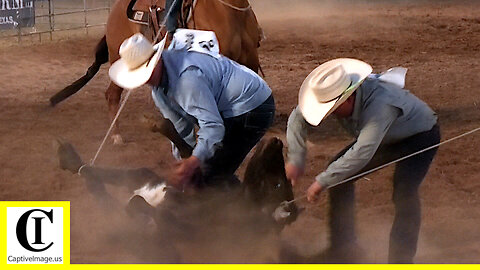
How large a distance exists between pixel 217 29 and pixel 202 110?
3760mm

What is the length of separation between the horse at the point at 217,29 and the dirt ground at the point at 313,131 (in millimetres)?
435

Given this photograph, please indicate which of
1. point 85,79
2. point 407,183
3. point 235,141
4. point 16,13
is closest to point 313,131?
point 85,79

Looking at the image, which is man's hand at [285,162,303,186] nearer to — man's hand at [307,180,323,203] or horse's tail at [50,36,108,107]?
man's hand at [307,180,323,203]

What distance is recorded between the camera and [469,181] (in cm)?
670

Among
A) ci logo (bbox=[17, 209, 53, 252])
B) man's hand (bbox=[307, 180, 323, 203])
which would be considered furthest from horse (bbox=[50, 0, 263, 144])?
man's hand (bbox=[307, 180, 323, 203])

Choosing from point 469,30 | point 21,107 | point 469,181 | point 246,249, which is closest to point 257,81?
point 246,249

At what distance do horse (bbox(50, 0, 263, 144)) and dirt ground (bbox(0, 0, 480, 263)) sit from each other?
17.1 inches

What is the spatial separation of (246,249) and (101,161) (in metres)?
2.96

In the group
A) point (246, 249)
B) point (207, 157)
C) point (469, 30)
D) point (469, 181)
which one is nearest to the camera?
point (207, 157)

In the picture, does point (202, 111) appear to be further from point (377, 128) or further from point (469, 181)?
point (469, 181)

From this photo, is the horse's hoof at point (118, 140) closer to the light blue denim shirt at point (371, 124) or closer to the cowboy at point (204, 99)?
the cowboy at point (204, 99)

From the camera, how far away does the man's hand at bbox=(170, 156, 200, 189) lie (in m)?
4.37

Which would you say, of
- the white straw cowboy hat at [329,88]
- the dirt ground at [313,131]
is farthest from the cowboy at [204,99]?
the dirt ground at [313,131]

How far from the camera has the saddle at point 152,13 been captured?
8078 mm
